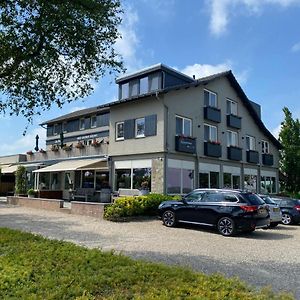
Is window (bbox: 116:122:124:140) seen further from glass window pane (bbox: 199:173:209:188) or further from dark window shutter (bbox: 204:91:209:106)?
dark window shutter (bbox: 204:91:209:106)

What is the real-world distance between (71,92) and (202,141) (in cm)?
1474

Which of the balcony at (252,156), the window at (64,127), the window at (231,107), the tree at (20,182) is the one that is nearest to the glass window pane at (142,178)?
the tree at (20,182)

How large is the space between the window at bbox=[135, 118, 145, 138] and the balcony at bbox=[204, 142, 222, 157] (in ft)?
16.1

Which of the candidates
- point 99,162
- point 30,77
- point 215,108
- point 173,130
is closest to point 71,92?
point 30,77

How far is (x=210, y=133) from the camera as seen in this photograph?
29.1 meters

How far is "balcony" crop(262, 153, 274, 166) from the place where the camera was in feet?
116

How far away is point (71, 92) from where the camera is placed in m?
14.8

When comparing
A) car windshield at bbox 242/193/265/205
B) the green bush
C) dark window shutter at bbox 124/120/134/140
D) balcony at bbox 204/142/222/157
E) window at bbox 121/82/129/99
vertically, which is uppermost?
window at bbox 121/82/129/99

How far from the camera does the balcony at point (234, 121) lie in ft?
101

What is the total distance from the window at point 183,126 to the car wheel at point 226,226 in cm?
1189

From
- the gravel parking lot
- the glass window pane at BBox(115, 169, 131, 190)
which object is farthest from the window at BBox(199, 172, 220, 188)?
the gravel parking lot

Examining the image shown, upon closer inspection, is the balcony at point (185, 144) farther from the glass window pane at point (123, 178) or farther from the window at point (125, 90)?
the window at point (125, 90)

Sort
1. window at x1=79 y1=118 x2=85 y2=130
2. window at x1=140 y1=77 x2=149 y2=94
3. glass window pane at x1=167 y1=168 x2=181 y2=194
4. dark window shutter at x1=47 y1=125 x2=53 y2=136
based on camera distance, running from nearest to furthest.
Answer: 1. glass window pane at x1=167 y1=168 x2=181 y2=194
2. window at x1=140 y1=77 x2=149 y2=94
3. window at x1=79 y1=118 x2=85 y2=130
4. dark window shutter at x1=47 y1=125 x2=53 y2=136

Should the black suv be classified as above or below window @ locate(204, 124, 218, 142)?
below
